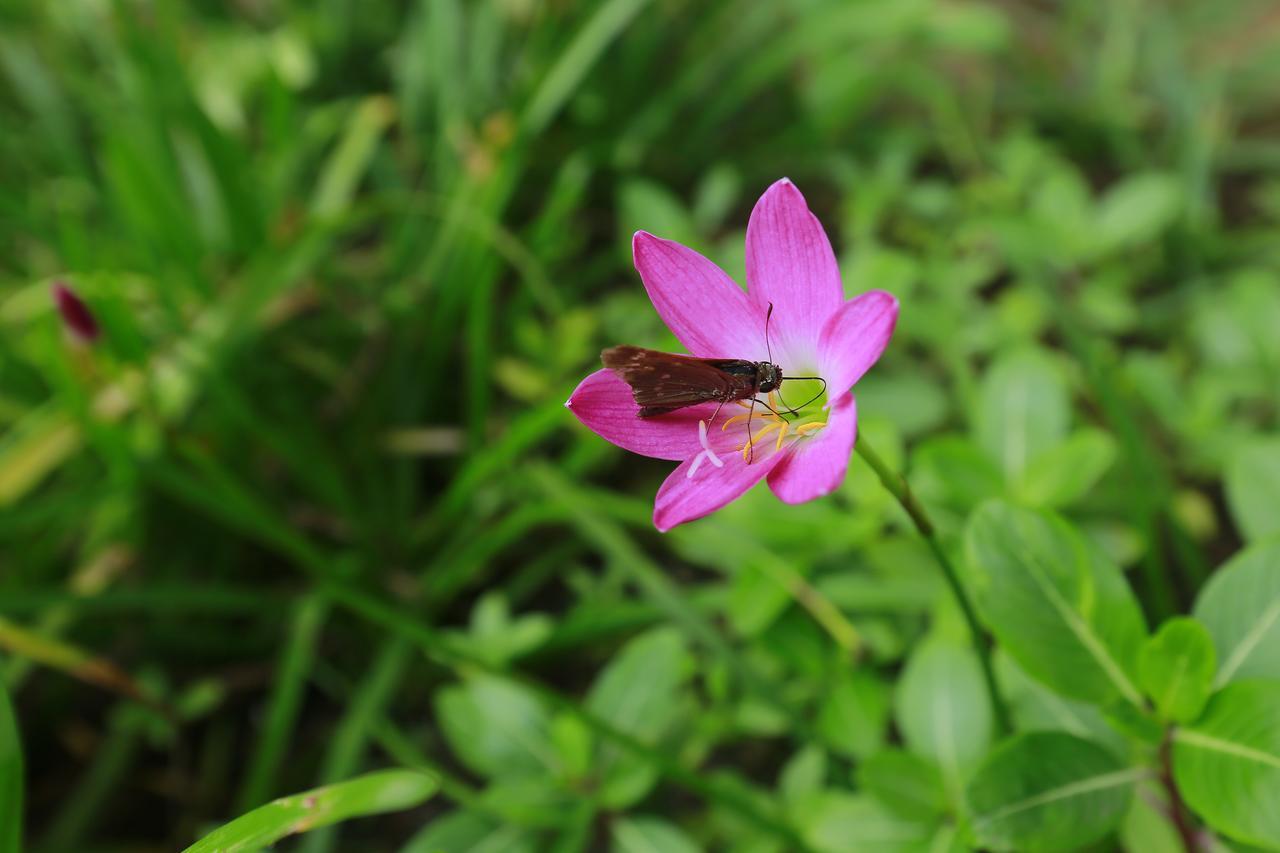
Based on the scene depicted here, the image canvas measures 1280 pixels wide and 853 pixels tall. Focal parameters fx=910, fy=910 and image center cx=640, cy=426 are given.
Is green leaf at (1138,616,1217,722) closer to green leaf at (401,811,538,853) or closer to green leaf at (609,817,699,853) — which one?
green leaf at (609,817,699,853)

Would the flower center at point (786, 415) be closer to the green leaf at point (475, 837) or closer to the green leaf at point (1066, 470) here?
the green leaf at point (1066, 470)

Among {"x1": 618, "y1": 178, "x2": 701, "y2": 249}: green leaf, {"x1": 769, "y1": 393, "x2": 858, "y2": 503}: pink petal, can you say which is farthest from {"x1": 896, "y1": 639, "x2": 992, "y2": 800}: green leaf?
{"x1": 618, "y1": 178, "x2": 701, "y2": 249}: green leaf

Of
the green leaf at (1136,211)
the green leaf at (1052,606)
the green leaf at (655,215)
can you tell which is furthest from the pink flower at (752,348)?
the green leaf at (1136,211)

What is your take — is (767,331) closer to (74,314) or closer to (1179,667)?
(1179,667)

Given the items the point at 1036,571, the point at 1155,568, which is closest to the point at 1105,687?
the point at 1036,571

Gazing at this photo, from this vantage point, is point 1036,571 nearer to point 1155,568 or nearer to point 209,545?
point 1155,568
